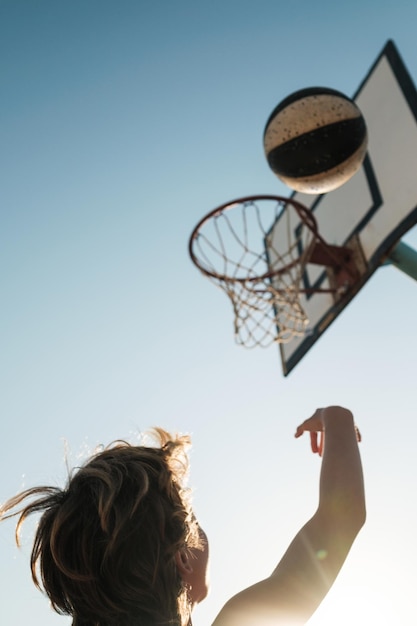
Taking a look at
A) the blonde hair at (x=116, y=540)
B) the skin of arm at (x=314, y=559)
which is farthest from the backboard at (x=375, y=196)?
the blonde hair at (x=116, y=540)

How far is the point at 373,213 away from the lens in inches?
189

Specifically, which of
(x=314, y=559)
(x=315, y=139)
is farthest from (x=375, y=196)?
(x=314, y=559)

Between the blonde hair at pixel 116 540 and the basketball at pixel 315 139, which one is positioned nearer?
the blonde hair at pixel 116 540

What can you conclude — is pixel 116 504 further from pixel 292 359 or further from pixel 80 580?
pixel 292 359

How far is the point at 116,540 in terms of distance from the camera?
137 centimetres

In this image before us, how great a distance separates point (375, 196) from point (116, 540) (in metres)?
4.05

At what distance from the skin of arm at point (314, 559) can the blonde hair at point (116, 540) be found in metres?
0.19

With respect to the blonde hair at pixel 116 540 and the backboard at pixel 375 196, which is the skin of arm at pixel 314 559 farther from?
the backboard at pixel 375 196

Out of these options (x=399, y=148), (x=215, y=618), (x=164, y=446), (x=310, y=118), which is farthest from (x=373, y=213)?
(x=215, y=618)

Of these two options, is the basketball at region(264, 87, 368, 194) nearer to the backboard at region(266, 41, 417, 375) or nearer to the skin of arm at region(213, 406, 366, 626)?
the backboard at region(266, 41, 417, 375)

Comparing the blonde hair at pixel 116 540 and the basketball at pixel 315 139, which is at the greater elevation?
the basketball at pixel 315 139

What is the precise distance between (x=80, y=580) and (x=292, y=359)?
416 centimetres

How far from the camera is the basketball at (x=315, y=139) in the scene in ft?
12.5

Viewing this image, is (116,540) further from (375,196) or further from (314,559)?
(375,196)
